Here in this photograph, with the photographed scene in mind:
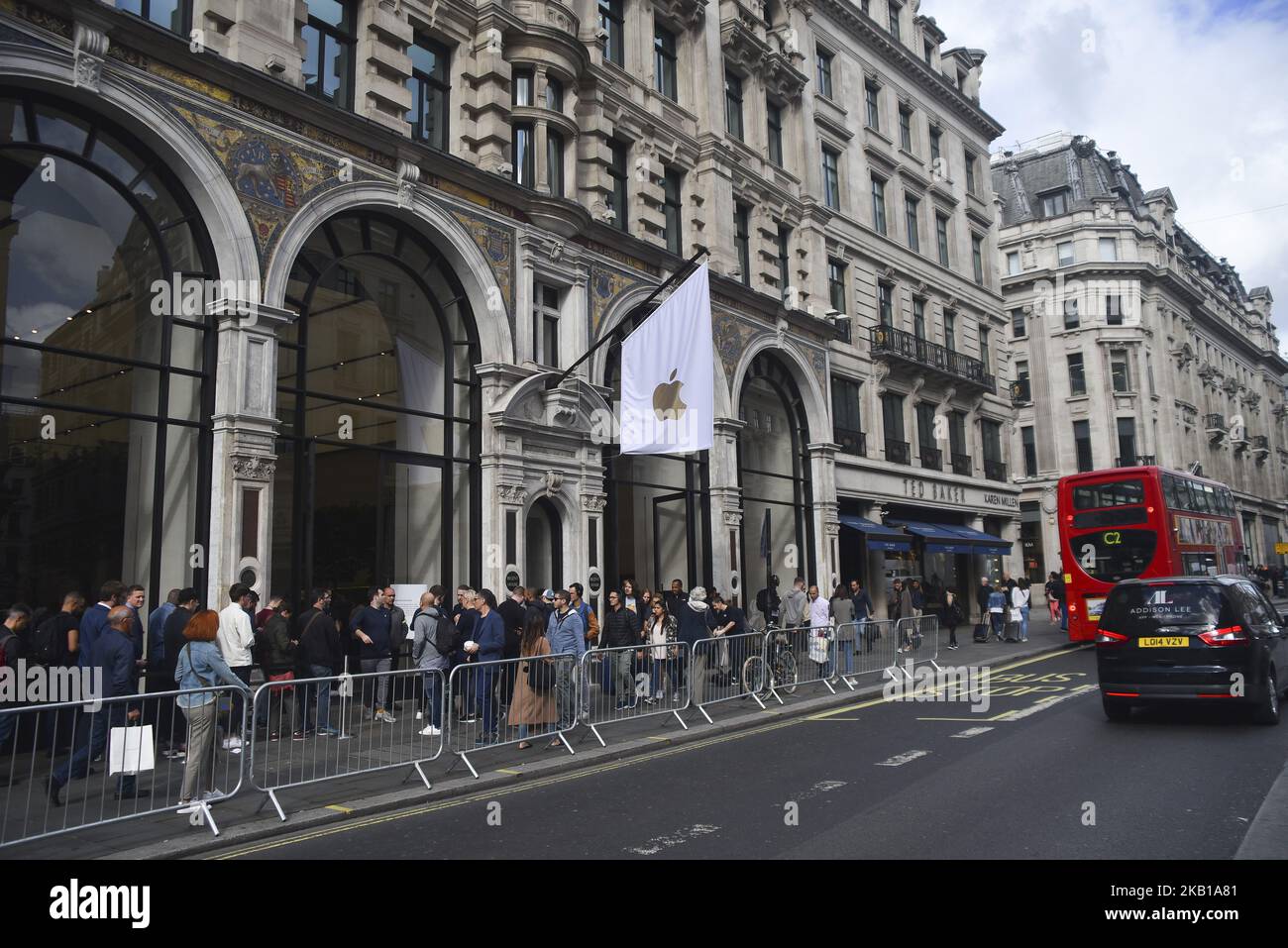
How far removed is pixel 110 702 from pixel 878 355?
25.4 meters

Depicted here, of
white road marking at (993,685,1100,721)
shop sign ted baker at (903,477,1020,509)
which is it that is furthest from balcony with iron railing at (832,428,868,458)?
white road marking at (993,685,1100,721)

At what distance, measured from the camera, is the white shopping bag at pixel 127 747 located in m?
7.49

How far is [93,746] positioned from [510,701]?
424 cm

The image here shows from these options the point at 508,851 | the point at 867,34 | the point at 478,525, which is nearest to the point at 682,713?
the point at 478,525

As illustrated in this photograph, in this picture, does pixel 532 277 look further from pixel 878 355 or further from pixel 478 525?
pixel 878 355

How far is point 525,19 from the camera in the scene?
713 inches

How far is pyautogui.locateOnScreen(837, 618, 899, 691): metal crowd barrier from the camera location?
16078mm

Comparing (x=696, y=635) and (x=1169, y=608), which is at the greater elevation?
(x=1169, y=608)

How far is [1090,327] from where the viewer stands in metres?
53.8

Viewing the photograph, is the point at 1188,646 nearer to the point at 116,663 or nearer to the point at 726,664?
the point at 726,664

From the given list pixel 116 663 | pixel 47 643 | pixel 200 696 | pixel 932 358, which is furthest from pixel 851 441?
pixel 200 696

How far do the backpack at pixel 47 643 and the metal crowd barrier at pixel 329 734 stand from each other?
224cm

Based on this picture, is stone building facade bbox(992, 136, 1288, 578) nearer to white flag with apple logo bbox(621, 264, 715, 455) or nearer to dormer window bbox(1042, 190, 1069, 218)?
dormer window bbox(1042, 190, 1069, 218)
